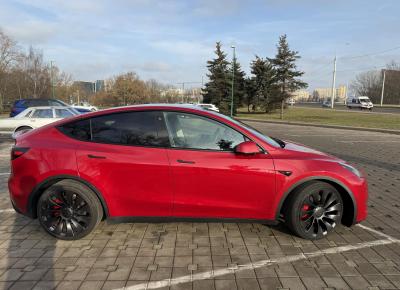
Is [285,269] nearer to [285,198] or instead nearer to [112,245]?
[285,198]

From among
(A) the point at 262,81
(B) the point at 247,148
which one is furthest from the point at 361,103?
(B) the point at 247,148

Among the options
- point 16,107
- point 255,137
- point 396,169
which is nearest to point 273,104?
point 16,107

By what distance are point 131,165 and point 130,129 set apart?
458 millimetres

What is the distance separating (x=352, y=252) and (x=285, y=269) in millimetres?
911

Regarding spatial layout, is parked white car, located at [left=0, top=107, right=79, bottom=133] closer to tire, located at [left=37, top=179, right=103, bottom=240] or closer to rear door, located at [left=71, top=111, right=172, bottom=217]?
tire, located at [left=37, top=179, right=103, bottom=240]

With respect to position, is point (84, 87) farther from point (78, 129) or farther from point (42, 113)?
point (78, 129)

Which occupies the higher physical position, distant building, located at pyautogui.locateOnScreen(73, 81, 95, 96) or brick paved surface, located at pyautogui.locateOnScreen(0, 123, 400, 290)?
distant building, located at pyautogui.locateOnScreen(73, 81, 95, 96)

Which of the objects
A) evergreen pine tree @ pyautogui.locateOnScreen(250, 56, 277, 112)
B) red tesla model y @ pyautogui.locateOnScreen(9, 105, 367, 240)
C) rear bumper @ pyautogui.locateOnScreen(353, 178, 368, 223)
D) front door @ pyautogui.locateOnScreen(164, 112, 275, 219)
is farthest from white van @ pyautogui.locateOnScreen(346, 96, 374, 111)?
front door @ pyautogui.locateOnScreen(164, 112, 275, 219)

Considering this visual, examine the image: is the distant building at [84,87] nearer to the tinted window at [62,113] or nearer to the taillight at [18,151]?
the tinted window at [62,113]

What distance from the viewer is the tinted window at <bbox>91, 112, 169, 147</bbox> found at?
3.67 meters

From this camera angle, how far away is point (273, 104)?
136 feet

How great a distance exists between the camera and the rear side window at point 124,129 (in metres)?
3.67

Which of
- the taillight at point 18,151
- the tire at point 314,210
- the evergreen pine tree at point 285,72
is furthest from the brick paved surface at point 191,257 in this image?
the evergreen pine tree at point 285,72

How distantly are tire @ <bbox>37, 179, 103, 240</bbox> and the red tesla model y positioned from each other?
0.04ft
